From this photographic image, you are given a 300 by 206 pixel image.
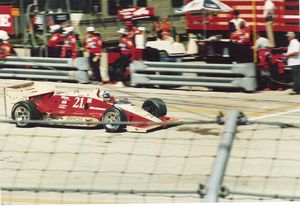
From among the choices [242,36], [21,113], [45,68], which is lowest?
[45,68]

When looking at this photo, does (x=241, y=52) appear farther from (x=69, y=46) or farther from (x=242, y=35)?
(x=69, y=46)

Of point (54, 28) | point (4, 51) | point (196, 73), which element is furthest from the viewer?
point (54, 28)

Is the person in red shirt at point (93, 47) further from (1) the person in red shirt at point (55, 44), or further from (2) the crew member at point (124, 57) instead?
(1) the person in red shirt at point (55, 44)

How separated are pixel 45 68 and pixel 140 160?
9649 millimetres

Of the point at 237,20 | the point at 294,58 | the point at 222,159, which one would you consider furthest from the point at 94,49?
the point at 222,159

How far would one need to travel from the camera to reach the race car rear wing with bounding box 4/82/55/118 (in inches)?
550

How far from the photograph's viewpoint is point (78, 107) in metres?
13.5

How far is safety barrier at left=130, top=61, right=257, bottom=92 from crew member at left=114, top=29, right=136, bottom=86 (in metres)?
0.52

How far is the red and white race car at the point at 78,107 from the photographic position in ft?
42.9

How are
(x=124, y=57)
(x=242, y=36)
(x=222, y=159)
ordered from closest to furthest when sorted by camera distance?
(x=222, y=159), (x=124, y=57), (x=242, y=36)

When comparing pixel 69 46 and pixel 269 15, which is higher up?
pixel 269 15

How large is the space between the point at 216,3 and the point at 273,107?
608 centimetres

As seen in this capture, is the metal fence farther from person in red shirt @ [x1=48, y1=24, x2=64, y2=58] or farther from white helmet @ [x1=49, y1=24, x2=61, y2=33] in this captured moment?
white helmet @ [x1=49, y1=24, x2=61, y2=33]

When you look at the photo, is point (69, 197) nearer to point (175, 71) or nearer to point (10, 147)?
point (10, 147)
